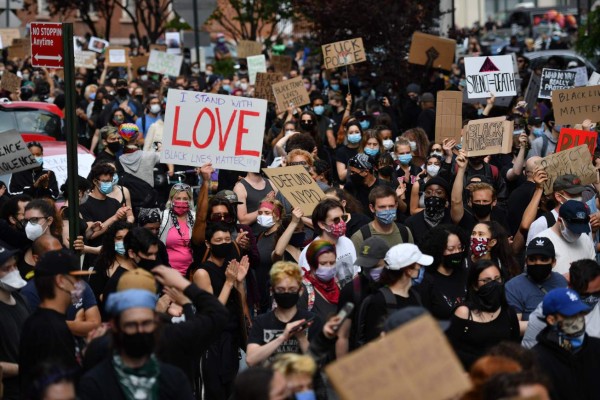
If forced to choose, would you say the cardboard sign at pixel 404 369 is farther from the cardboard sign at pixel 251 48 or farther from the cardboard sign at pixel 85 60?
the cardboard sign at pixel 85 60

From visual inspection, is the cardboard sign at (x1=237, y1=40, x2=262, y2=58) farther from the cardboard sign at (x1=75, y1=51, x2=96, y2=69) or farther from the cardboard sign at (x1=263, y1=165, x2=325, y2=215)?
the cardboard sign at (x1=263, y1=165, x2=325, y2=215)

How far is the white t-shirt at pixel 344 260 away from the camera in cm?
891

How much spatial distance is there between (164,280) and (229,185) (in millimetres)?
7164

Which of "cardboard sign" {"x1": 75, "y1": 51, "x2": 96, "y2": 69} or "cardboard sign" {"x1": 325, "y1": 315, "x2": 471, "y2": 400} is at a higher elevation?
"cardboard sign" {"x1": 325, "y1": 315, "x2": 471, "y2": 400}

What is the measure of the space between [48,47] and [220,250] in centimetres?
254

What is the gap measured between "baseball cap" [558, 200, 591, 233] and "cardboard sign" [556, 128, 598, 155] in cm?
283

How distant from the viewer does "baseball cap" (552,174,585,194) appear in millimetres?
9922

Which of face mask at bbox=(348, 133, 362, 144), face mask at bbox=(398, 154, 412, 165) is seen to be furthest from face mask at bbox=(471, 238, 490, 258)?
face mask at bbox=(348, 133, 362, 144)

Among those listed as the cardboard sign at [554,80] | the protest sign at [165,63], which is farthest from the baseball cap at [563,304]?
the protest sign at [165,63]

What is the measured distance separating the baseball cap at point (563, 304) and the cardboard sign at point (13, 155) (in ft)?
18.8

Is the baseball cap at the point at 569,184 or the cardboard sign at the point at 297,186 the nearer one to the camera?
the baseball cap at the point at 569,184

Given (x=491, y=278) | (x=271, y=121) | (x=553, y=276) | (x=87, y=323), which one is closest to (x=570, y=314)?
(x=491, y=278)

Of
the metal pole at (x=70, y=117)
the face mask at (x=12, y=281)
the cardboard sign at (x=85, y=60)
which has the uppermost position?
the metal pole at (x=70, y=117)

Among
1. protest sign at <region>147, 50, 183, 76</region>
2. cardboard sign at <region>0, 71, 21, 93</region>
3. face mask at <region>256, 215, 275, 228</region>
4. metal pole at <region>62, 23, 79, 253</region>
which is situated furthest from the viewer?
protest sign at <region>147, 50, 183, 76</region>
